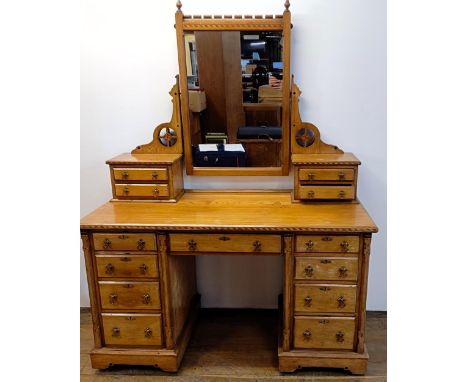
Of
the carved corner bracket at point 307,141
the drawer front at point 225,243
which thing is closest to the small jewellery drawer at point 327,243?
the drawer front at point 225,243

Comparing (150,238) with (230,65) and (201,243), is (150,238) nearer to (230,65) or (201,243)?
(201,243)

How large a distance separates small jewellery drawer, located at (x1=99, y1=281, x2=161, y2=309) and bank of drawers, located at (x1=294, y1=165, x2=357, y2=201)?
0.93 metres

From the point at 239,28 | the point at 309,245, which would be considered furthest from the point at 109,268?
the point at 239,28

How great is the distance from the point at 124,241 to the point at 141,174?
1.34 feet

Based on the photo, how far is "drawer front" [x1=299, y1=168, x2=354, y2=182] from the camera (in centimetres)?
202

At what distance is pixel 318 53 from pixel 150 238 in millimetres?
1366

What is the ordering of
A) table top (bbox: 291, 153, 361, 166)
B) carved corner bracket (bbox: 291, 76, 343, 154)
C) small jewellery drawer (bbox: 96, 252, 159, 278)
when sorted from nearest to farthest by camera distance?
small jewellery drawer (bbox: 96, 252, 159, 278) → table top (bbox: 291, 153, 361, 166) → carved corner bracket (bbox: 291, 76, 343, 154)

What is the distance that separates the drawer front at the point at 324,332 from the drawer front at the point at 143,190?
0.98m

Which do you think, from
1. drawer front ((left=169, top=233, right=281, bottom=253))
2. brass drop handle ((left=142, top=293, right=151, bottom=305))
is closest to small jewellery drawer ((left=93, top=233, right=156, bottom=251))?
drawer front ((left=169, top=233, right=281, bottom=253))

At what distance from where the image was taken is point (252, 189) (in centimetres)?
232

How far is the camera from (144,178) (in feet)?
6.86

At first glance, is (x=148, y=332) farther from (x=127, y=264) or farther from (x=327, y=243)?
(x=327, y=243)

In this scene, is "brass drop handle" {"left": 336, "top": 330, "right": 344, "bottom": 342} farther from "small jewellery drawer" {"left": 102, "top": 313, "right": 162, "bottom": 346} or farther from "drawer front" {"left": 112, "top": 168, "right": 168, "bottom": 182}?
"drawer front" {"left": 112, "top": 168, "right": 168, "bottom": 182}

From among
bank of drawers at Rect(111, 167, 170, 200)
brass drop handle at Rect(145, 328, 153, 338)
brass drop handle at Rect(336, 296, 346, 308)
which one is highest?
bank of drawers at Rect(111, 167, 170, 200)
